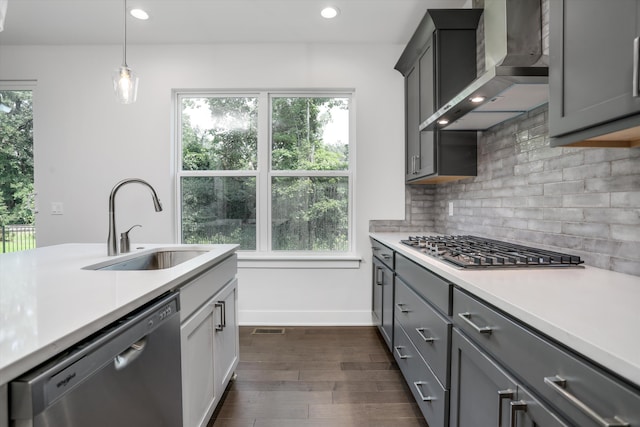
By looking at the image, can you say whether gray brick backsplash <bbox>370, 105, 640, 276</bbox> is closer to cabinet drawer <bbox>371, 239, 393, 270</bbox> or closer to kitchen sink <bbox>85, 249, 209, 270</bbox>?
cabinet drawer <bbox>371, 239, 393, 270</bbox>

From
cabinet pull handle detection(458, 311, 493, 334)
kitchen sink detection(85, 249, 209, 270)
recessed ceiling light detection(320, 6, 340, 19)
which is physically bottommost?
cabinet pull handle detection(458, 311, 493, 334)

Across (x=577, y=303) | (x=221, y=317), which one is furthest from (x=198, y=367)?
(x=577, y=303)

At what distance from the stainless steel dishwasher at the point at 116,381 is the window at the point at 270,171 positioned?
6.81ft

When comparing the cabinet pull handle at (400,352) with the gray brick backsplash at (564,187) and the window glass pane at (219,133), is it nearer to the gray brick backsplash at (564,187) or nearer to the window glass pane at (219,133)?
the gray brick backsplash at (564,187)

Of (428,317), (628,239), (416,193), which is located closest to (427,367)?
(428,317)

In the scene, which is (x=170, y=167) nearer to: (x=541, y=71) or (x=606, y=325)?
(x=541, y=71)

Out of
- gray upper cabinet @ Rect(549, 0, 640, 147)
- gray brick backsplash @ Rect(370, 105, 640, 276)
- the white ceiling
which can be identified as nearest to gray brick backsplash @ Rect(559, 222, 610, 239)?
gray brick backsplash @ Rect(370, 105, 640, 276)

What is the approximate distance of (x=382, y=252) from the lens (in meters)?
2.62

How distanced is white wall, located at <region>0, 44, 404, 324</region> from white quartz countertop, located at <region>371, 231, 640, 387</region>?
1880 mm

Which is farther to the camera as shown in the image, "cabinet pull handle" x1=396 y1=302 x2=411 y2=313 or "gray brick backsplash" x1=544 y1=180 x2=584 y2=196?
"cabinet pull handle" x1=396 y1=302 x2=411 y2=313

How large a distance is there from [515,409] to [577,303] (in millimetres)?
328

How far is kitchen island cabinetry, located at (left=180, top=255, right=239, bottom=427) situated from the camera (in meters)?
1.33

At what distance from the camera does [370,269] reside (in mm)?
3156

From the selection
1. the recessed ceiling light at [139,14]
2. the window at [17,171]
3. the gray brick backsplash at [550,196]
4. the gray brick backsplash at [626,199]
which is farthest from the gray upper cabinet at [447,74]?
the window at [17,171]
